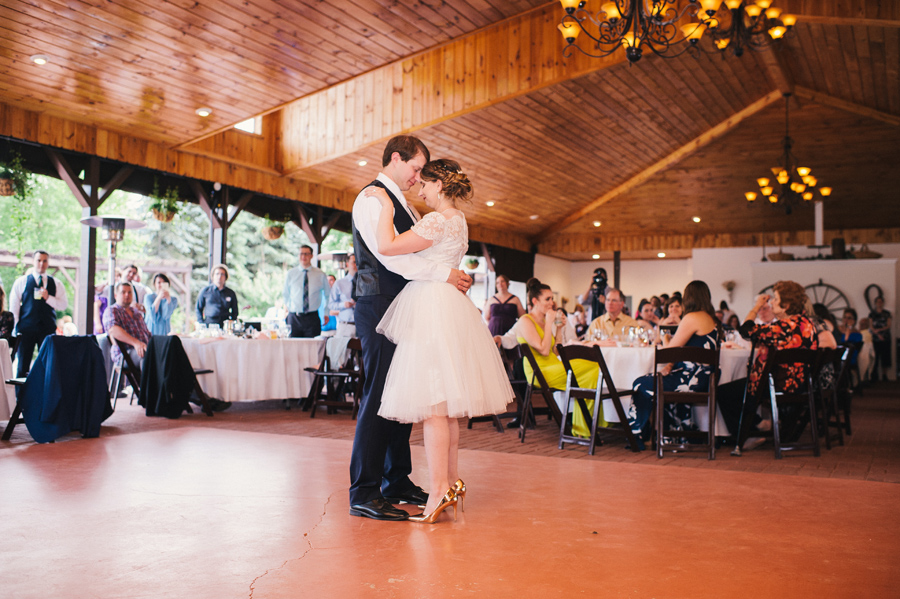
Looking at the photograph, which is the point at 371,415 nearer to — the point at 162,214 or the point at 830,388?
the point at 830,388

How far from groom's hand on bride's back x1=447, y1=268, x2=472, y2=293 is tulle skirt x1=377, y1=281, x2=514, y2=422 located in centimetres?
3

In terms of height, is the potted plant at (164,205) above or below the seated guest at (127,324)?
above

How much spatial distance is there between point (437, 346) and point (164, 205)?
7438mm

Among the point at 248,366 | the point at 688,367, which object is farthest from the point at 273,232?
the point at 688,367

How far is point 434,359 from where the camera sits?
2.99 metres

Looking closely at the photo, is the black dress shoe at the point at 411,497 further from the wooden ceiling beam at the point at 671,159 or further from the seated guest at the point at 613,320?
the wooden ceiling beam at the point at 671,159

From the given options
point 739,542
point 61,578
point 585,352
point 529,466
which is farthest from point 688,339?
point 61,578

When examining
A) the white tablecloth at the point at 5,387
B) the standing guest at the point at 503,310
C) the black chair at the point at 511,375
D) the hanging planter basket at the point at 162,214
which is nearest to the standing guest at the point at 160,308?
the hanging planter basket at the point at 162,214

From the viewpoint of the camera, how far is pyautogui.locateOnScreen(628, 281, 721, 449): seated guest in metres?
5.22

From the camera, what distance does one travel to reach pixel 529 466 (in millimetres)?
4473

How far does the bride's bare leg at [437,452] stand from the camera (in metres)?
2.99

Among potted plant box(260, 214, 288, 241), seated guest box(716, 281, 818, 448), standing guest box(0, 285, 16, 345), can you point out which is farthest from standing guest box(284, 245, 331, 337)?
seated guest box(716, 281, 818, 448)

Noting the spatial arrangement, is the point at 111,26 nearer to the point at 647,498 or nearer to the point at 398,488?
the point at 398,488

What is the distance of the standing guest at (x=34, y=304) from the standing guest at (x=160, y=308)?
1.09m
